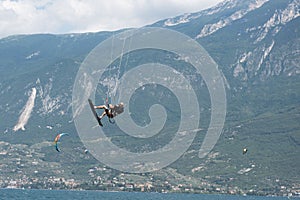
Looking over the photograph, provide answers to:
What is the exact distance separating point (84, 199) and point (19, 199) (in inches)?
888

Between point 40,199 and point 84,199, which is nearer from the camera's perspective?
point 40,199

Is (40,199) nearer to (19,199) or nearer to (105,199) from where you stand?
(19,199)

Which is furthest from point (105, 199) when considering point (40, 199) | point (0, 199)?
point (0, 199)

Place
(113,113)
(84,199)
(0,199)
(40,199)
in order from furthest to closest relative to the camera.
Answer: (84,199)
(40,199)
(0,199)
(113,113)

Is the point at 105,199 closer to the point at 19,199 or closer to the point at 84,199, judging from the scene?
the point at 84,199

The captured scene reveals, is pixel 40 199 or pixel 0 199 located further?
pixel 40 199

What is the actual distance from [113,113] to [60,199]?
425ft

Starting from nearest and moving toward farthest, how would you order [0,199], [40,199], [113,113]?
[113,113] < [0,199] < [40,199]

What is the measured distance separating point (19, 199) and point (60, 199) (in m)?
13.5

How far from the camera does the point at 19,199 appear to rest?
150625 millimetres

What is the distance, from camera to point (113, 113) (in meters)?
35.8

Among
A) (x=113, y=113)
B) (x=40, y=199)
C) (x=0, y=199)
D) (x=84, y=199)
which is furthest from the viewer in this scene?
(x=84, y=199)

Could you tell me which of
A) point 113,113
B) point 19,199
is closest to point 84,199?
point 19,199

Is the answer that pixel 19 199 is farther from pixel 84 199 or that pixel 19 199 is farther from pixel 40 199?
pixel 84 199
